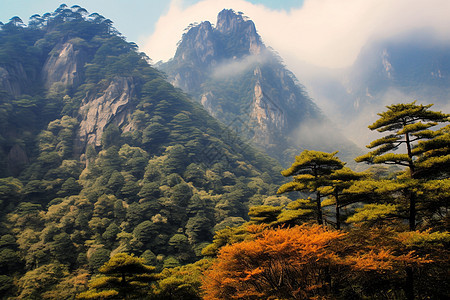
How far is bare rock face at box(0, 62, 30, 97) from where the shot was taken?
7719cm

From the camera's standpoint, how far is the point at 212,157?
3118 inches

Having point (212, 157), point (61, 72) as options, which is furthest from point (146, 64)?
point (212, 157)

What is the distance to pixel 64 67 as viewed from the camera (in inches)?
3629

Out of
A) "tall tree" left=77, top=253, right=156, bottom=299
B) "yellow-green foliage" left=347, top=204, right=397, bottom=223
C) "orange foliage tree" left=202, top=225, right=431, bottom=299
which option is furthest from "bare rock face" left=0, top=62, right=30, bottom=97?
"yellow-green foliage" left=347, top=204, right=397, bottom=223

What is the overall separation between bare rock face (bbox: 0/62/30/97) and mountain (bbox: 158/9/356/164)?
283ft

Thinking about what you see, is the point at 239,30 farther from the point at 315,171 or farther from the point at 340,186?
the point at 340,186

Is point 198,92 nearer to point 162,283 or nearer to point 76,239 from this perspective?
point 76,239

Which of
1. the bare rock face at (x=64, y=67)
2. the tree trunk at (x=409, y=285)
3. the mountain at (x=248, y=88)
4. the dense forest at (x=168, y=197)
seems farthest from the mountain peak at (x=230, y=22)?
the tree trunk at (x=409, y=285)

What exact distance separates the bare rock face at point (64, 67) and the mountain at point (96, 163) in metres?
0.42

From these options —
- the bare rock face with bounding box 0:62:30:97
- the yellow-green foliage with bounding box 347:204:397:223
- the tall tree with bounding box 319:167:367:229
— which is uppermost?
the bare rock face with bounding box 0:62:30:97

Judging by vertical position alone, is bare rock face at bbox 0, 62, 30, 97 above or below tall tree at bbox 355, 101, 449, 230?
above

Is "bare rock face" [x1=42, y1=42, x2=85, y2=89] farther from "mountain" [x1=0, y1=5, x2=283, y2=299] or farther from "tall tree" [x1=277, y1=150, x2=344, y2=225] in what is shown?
"tall tree" [x1=277, y1=150, x2=344, y2=225]

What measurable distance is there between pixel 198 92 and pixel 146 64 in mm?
57303

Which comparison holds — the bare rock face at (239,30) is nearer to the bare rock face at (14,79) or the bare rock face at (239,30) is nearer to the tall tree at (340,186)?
the bare rock face at (14,79)
